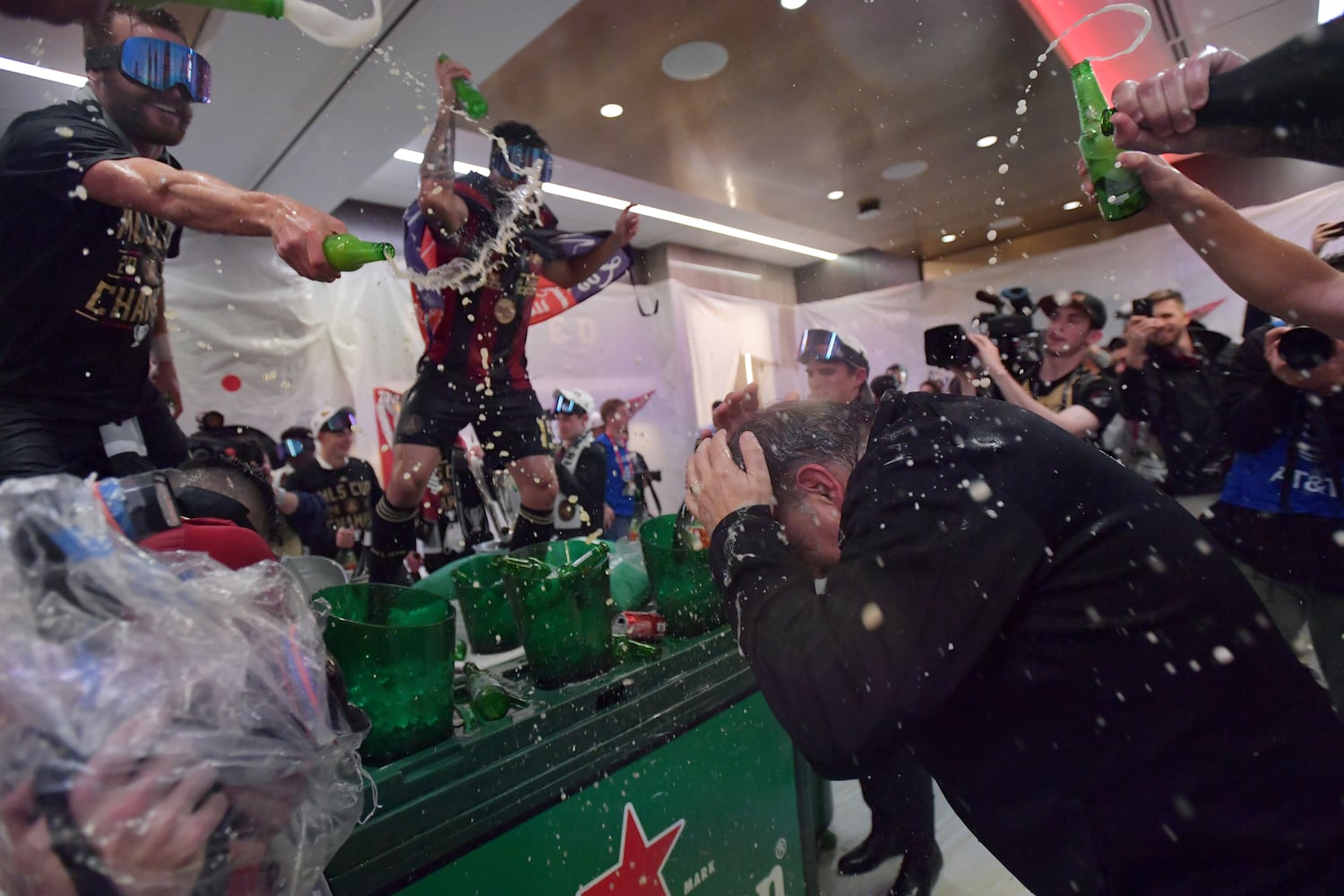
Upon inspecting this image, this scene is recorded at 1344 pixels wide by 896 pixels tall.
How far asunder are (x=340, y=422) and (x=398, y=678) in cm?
156

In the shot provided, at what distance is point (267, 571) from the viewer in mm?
630

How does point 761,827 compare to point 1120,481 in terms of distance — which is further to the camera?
point 761,827

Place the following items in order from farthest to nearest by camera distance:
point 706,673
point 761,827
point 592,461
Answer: point 592,461 → point 761,827 → point 706,673

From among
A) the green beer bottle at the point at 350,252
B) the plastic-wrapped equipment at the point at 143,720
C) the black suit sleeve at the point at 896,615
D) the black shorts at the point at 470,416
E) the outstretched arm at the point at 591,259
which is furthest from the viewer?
the outstretched arm at the point at 591,259

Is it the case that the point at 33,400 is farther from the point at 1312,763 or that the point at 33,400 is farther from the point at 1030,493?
the point at 1312,763

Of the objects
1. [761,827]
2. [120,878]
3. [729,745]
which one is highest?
[120,878]

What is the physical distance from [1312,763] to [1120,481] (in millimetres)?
302

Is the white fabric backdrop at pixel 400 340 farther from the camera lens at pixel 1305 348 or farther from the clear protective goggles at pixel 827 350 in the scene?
the camera lens at pixel 1305 348

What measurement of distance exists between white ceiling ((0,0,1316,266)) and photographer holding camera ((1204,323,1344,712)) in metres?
1.25

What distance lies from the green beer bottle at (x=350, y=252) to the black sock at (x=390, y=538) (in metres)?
1.13

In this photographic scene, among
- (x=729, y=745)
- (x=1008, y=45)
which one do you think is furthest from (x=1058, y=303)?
(x=729, y=745)

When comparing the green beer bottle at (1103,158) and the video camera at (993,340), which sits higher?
the green beer bottle at (1103,158)

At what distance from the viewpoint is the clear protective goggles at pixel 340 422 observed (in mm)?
2041

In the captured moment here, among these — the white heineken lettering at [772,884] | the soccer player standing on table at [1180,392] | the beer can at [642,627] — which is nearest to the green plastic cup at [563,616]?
the beer can at [642,627]
